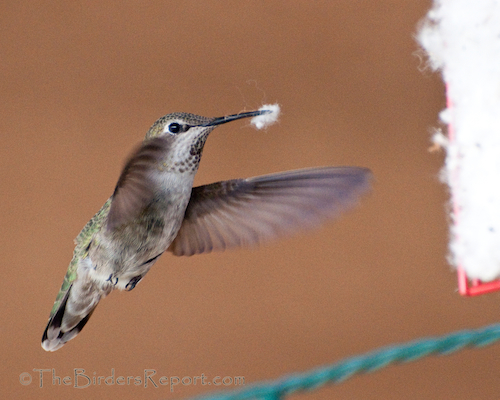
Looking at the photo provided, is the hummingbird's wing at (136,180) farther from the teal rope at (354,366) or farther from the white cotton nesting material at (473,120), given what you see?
the white cotton nesting material at (473,120)

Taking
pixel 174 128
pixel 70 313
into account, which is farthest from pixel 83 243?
pixel 174 128

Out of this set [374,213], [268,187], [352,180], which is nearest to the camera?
[352,180]

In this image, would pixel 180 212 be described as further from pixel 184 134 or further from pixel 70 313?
pixel 70 313

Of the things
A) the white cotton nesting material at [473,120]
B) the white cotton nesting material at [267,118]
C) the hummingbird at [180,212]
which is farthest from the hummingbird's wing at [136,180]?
the white cotton nesting material at [473,120]

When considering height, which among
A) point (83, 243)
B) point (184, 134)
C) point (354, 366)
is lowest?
point (354, 366)

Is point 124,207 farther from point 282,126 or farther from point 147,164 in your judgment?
point 282,126

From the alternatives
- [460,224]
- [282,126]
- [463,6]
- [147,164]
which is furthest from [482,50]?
[282,126]
